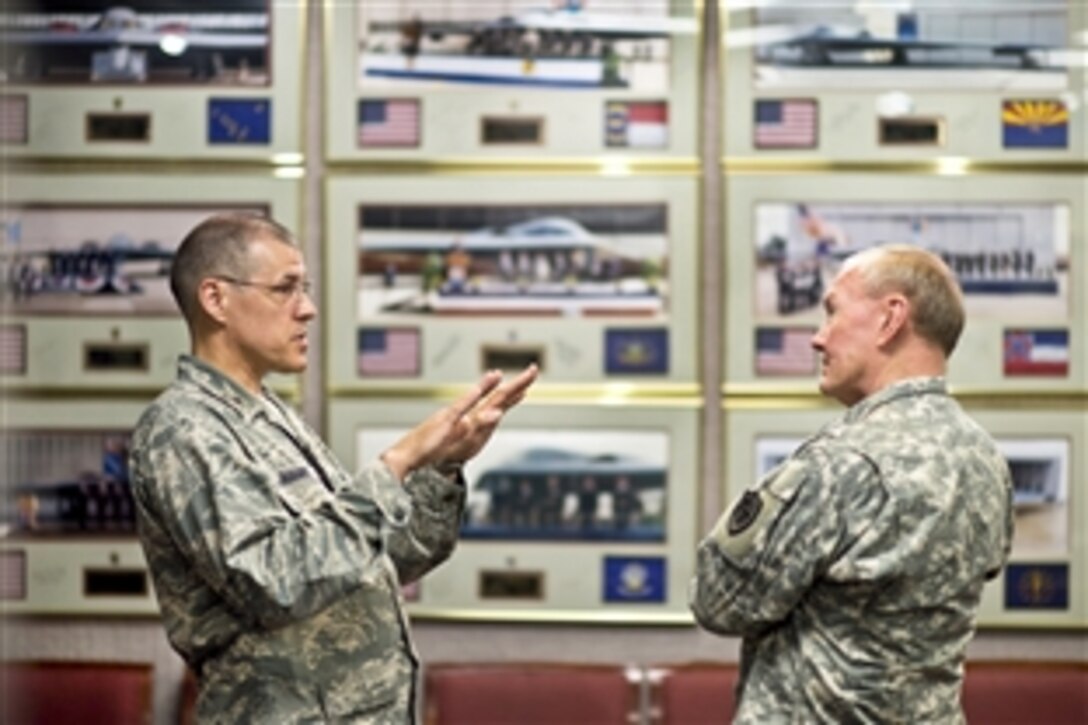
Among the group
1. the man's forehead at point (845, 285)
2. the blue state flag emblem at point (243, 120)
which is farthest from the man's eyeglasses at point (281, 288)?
the blue state flag emblem at point (243, 120)

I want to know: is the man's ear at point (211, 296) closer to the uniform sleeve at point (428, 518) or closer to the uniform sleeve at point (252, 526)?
the uniform sleeve at point (252, 526)

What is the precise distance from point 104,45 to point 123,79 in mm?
98

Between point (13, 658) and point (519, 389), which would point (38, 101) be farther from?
point (519, 389)

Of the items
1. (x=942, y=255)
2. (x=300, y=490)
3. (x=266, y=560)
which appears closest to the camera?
(x=266, y=560)

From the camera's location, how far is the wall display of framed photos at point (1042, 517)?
4164 mm

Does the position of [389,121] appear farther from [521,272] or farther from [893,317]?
[893,317]

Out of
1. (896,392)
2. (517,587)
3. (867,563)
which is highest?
(896,392)

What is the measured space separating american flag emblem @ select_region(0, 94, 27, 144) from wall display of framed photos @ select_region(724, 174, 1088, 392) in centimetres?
179

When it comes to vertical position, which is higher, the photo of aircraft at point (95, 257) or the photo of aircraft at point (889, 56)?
the photo of aircraft at point (889, 56)

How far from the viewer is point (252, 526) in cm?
248

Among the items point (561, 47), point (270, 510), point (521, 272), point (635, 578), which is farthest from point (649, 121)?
point (270, 510)

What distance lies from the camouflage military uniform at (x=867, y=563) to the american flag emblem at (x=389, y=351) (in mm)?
1552

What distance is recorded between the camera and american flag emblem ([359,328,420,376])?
4211 mm

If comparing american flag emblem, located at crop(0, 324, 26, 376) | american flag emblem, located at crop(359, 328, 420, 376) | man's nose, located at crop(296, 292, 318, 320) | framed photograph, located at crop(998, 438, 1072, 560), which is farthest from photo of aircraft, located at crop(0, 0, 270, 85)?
framed photograph, located at crop(998, 438, 1072, 560)
